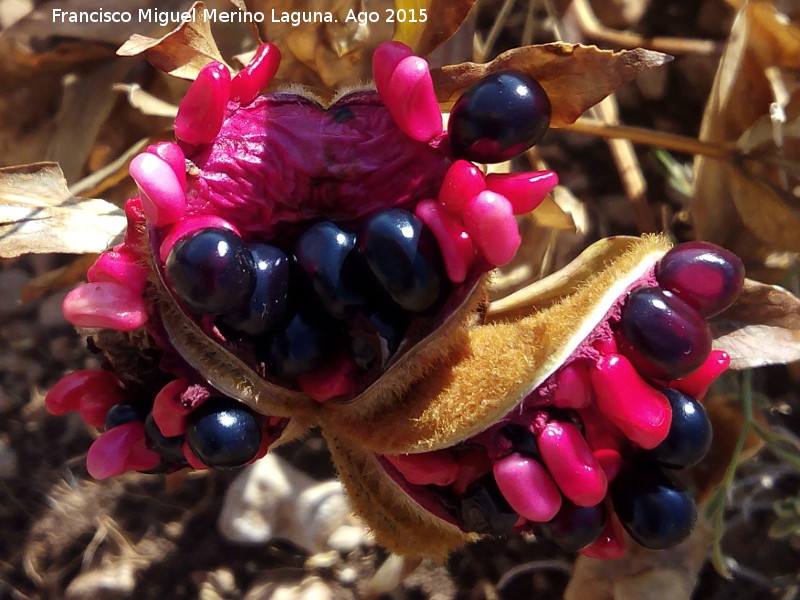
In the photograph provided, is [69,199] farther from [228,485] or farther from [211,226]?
[228,485]

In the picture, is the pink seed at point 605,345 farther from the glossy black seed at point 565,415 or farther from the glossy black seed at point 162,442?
the glossy black seed at point 162,442

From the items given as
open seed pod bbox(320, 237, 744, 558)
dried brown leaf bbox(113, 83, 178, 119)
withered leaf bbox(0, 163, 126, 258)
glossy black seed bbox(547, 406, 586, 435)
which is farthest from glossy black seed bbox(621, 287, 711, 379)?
dried brown leaf bbox(113, 83, 178, 119)

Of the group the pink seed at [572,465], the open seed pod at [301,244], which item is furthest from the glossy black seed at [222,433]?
the pink seed at [572,465]

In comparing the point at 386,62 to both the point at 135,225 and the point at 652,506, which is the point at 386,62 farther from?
the point at 652,506

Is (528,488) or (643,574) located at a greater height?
(528,488)

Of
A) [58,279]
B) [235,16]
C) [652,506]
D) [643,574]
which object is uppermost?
[235,16]

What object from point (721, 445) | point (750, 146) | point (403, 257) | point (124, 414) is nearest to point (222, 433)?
point (124, 414)

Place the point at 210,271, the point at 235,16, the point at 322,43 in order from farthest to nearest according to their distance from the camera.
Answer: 1. the point at 235,16
2. the point at 322,43
3. the point at 210,271
